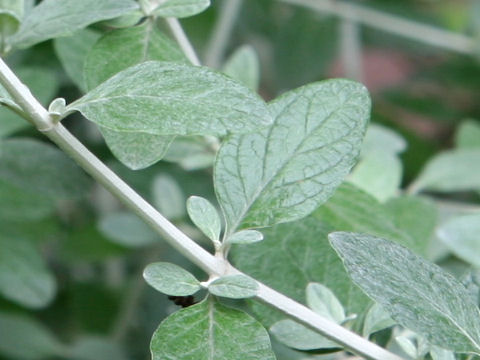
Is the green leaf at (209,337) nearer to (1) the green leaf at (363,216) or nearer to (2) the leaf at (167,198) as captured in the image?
(1) the green leaf at (363,216)

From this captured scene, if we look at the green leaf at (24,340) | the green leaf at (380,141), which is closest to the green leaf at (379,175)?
the green leaf at (380,141)

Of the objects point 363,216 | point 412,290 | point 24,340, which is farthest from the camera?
point 24,340

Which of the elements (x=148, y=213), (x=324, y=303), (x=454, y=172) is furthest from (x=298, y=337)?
(x=454, y=172)

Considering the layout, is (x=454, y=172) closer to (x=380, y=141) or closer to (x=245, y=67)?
(x=380, y=141)

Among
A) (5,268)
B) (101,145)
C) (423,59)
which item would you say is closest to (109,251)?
(101,145)

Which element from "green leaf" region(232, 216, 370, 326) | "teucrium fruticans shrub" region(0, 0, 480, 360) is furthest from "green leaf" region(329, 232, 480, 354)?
"green leaf" region(232, 216, 370, 326)
